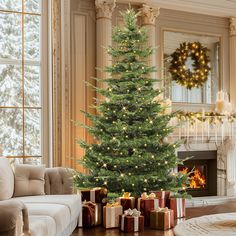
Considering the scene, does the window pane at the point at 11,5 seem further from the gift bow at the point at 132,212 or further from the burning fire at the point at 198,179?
the burning fire at the point at 198,179

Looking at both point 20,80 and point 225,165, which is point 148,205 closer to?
point 20,80

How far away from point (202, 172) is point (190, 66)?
1.78 metres

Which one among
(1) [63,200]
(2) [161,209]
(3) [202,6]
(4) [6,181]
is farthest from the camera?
Result: (3) [202,6]

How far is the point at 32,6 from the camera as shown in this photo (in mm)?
6328

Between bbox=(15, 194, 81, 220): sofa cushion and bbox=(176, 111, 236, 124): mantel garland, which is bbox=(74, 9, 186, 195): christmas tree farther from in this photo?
bbox=(176, 111, 236, 124): mantel garland

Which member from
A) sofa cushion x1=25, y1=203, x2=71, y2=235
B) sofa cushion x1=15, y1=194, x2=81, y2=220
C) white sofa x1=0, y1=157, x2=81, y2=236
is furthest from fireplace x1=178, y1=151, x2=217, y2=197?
sofa cushion x1=25, y1=203, x2=71, y2=235

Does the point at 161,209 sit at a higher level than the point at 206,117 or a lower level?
lower

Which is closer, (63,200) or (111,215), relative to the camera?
(63,200)

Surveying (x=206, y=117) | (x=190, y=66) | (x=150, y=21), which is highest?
(x=150, y=21)

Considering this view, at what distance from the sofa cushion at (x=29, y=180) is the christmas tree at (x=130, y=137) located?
0.52 meters

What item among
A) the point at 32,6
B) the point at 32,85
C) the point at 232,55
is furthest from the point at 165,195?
the point at 232,55

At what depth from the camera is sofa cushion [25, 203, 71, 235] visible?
3264 millimetres

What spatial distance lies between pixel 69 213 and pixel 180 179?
1764 millimetres

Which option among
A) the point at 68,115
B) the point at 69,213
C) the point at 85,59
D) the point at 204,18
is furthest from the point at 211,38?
the point at 69,213
